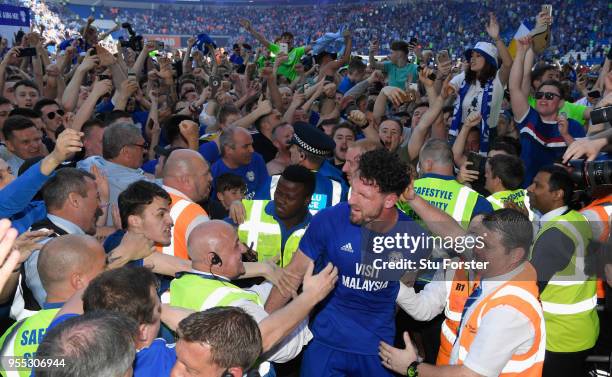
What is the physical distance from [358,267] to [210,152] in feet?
10.9

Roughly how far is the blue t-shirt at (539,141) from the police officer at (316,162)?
2.36 meters

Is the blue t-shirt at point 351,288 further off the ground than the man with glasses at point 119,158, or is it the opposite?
the man with glasses at point 119,158

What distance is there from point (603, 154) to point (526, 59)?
2.36 meters

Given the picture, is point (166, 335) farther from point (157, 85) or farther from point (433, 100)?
point (157, 85)

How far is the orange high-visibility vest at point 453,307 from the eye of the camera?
352 centimetres

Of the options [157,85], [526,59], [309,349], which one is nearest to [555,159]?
[526,59]

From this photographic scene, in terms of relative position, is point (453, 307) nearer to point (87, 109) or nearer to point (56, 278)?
point (56, 278)

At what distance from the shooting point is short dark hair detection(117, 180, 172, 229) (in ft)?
12.1

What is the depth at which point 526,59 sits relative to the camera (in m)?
6.32

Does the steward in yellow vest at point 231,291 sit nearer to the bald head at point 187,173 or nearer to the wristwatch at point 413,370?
the wristwatch at point 413,370

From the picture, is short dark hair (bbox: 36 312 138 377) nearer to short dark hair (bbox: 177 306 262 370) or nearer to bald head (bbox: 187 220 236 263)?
short dark hair (bbox: 177 306 262 370)

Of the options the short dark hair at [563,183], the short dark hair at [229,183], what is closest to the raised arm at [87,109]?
the short dark hair at [229,183]

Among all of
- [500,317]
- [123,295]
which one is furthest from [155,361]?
[500,317]

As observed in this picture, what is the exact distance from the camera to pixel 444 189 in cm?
420
